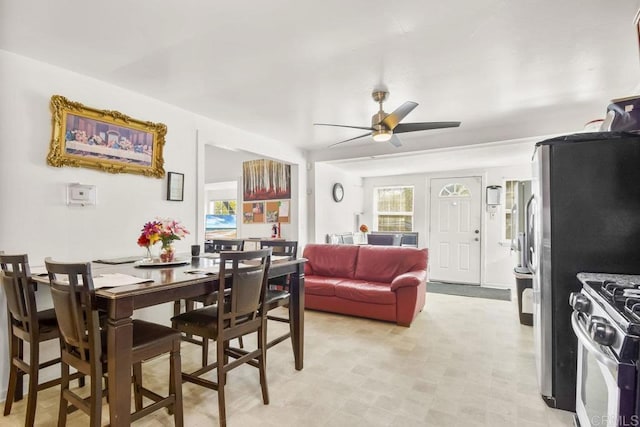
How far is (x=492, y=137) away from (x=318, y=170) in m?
2.67

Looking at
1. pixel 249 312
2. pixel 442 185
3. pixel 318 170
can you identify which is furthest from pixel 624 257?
pixel 442 185

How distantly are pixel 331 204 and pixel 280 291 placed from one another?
137 inches

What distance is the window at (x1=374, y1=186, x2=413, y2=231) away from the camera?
6.99 m

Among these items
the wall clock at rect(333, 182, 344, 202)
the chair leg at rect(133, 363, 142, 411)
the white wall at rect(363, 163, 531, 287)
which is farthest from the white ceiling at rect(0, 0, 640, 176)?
the wall clock at rect(333, 182, 344, 202)

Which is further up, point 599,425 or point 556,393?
point 599,425

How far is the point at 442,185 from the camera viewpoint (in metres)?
6.57

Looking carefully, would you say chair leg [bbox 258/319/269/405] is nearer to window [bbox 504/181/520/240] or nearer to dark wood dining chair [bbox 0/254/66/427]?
dark wood dining chair [bbox 0/254/66/427]

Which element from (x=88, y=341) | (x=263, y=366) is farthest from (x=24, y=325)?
(x=263, y=366)

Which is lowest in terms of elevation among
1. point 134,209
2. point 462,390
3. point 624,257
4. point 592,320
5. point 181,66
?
point 462,390

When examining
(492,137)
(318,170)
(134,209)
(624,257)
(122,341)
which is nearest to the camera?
(122,341)

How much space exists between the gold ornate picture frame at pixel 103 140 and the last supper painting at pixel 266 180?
2.50 meters

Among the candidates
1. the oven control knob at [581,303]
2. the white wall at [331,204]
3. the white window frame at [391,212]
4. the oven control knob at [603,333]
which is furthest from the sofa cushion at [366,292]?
the white window frame at [391,212]

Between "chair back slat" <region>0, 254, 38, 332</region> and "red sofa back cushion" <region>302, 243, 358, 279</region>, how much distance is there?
3289 millimetres

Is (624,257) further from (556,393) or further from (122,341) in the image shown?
(122,341)
